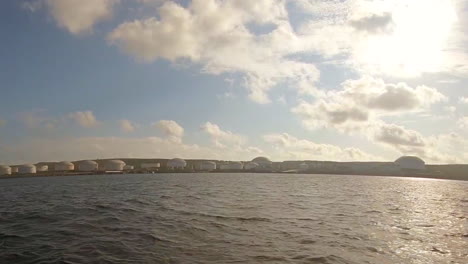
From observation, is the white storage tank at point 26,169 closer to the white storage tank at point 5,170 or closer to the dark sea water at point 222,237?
the white storage tank at point 5,170

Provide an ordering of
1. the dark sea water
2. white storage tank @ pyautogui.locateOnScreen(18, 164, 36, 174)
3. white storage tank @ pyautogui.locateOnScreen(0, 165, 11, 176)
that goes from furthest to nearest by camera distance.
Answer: white storage tank @ pyautogui.locateOnScreen(18, 164, 36, 174)
white storage tank @ pyautogui.locateOnScreen(0, 165, 11, 176)
the dark sea water

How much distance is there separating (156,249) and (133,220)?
439 inches

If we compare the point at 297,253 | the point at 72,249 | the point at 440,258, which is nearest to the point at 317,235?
the point at 297,253

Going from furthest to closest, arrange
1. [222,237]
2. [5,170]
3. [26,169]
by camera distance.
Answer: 1. [26,169]
2. [5,170]
3. [222,237]

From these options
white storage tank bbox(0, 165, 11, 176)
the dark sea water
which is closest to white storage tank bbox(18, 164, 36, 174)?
white storage tank bbox(0, 165, 11, 176)

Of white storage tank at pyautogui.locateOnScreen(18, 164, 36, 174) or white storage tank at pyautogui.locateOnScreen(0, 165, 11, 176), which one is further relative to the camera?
white storage tank at pyautogui.locateOnScreen(18, 164, 36, 174)

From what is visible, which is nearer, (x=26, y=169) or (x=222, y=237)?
(x=222, y=237)

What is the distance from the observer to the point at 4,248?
799 inches

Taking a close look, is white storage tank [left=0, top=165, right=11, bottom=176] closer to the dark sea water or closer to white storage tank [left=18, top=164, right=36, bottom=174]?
white storage tank [left=18, top=164, right=36, bottom=174]

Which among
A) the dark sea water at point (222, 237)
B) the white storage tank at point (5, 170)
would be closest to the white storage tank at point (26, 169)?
the white storage tank at point (5, 170)

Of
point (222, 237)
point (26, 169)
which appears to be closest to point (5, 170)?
point (26, 169)

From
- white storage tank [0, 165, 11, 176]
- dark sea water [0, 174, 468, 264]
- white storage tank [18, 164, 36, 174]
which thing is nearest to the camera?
dark sea water [0, 174, 468, 264]

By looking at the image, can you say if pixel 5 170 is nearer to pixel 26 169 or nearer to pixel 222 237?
pixel 26 169

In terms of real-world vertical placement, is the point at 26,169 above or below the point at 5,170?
above
